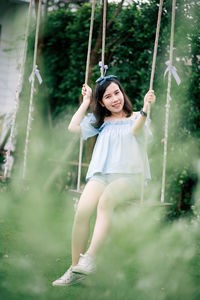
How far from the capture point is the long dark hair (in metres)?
2.47

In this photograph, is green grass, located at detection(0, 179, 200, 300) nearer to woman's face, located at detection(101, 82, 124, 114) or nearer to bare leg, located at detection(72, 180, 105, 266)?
bare leg, located at detection(72, 180, 105, 266)

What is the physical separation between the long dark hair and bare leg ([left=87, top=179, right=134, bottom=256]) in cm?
54

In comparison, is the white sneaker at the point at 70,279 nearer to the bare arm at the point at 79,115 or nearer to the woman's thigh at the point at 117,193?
the woman's thigh at the point at 117,193

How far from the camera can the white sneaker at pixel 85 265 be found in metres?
1.97

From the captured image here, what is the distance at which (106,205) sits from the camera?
209cm

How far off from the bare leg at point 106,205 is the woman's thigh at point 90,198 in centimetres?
7

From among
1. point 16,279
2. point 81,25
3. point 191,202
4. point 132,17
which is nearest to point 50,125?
point 81,25

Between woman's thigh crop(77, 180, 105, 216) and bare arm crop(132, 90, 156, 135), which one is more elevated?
bare arm crop(132, 90, 156, 135)

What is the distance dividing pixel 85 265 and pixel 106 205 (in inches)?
13.6

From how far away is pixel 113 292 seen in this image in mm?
2154

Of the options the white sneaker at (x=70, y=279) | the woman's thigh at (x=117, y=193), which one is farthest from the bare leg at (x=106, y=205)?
the white sneaker at (x=70, y=279)

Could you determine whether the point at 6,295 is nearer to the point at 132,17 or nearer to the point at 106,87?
the point at 106,87

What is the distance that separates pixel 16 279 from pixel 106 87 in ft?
4.48

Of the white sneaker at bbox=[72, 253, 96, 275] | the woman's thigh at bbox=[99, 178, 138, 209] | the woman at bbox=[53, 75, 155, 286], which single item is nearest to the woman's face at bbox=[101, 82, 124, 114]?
the woman at bbox=[53, 75, 155, 286]
